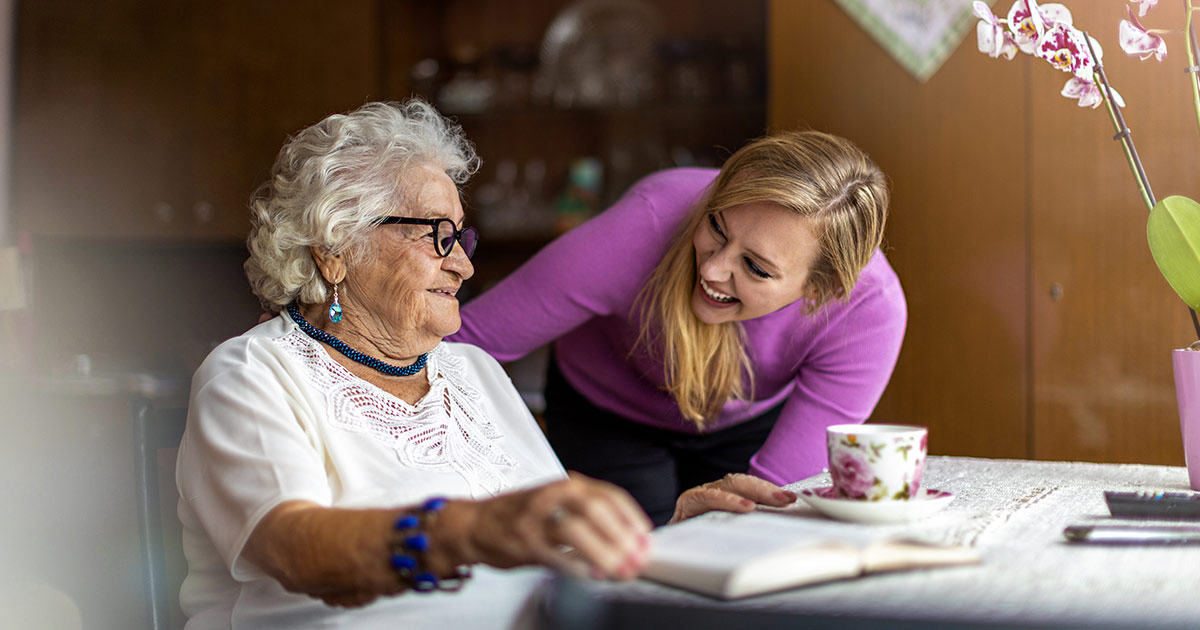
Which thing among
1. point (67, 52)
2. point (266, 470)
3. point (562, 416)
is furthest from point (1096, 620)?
point (67, 52)

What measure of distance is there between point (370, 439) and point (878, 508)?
0.55 metres

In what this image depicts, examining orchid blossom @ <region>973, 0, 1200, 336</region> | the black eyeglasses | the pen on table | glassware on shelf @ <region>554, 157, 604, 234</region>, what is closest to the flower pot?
orchid blossom @ <region>973, 0, 1200, 336</region>

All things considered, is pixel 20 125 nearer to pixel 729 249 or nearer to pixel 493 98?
pixel 493 98

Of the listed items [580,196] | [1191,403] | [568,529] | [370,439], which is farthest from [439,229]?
[580,196]

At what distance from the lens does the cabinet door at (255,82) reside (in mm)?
3795

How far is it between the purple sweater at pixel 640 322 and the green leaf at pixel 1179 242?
1.64 ft

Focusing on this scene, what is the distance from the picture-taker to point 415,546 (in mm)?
780

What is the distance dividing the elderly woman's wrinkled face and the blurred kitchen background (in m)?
0.50

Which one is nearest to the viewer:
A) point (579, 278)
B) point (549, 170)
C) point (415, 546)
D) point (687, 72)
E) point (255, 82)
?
point (415, 546)

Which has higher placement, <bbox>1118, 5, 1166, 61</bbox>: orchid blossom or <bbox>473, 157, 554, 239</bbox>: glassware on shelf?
<bbox>1118, 5, 1166, 61</bbox>: orchid blossom

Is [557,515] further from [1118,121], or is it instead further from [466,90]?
[466,90]

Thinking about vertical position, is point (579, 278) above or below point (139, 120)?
below

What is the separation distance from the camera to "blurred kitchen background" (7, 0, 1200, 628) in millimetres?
2484

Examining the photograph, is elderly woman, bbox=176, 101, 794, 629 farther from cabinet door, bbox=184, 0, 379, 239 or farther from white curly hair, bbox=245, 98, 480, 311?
cabinet door, bbox=184, 0, 379, 239
